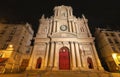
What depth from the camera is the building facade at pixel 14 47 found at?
22703mm

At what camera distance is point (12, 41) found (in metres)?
26.0

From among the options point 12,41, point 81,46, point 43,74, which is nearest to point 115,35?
point 81,46

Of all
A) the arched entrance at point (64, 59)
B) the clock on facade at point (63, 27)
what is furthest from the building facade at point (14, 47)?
the clock on facade at point (63, 27)

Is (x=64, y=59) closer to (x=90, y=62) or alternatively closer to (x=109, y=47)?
(x=90, y=62)

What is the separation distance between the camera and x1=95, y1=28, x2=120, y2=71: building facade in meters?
24.0

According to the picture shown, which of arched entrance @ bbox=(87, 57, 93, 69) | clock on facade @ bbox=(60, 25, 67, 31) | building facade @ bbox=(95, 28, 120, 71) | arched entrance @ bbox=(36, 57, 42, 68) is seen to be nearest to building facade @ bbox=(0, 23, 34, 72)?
arched entrance @ bbox=(36, 57, 42, 68)

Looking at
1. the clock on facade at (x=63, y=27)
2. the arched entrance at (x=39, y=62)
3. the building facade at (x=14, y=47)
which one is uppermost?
the clock on facade at (x=63, y=27)

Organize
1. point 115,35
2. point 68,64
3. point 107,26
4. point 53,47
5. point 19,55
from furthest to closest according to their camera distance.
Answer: point 107,26 → point 115,35 → point 19,55 → point 53,47 → point 68,64

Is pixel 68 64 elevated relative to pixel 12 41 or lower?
lower

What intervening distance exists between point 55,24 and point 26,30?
10093 millimetres

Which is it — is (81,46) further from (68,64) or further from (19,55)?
(19,55)

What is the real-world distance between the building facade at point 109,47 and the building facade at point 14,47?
828 inches

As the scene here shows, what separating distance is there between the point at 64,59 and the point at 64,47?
119 inches

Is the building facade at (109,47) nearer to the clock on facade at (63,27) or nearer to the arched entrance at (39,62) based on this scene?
the clock on facade at (63,27)
